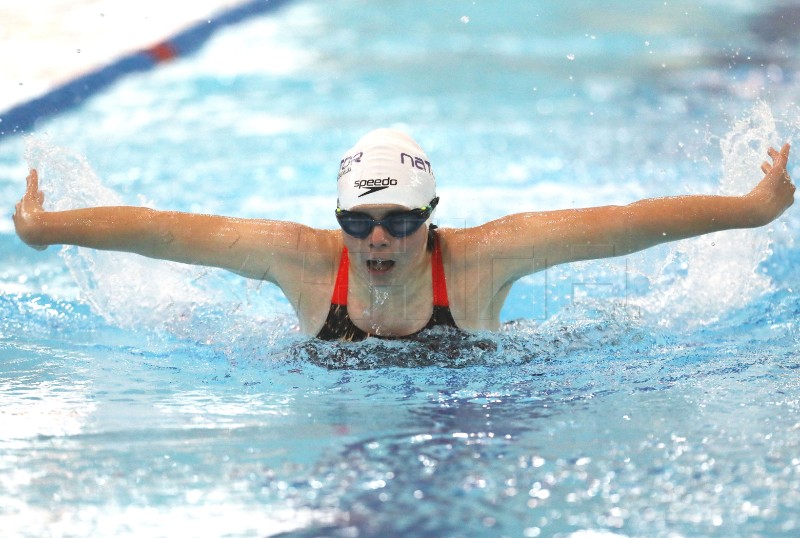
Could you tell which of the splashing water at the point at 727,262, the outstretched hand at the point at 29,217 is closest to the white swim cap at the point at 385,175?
the outstretched hand at the point at 29,217

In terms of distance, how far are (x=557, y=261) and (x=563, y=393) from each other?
56 cm

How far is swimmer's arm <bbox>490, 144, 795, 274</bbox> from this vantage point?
8.66 feet

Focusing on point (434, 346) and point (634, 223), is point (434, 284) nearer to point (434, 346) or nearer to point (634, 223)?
point (434, 346)

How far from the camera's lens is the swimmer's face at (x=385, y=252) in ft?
8.43

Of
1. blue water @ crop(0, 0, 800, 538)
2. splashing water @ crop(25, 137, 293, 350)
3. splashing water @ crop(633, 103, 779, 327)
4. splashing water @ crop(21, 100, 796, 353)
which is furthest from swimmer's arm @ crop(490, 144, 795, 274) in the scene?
splashing water @ crop(25, 137, 293, 350)

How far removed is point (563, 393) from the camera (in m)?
2.33

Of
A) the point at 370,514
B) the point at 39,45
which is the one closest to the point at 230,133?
the point at 39,45

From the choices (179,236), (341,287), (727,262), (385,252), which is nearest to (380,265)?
(385,252)

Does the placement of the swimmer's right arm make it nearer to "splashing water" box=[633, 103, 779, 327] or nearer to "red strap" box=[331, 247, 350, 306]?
"red strap" box=[331, 247, 350, 306]

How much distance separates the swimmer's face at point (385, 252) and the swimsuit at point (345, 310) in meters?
0.05

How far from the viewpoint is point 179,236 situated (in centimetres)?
274

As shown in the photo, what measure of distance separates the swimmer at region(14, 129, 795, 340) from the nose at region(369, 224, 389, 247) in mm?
22

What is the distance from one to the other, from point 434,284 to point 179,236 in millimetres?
748

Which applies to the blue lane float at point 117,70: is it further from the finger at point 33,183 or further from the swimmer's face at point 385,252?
the swimmer's face at point 385,252
